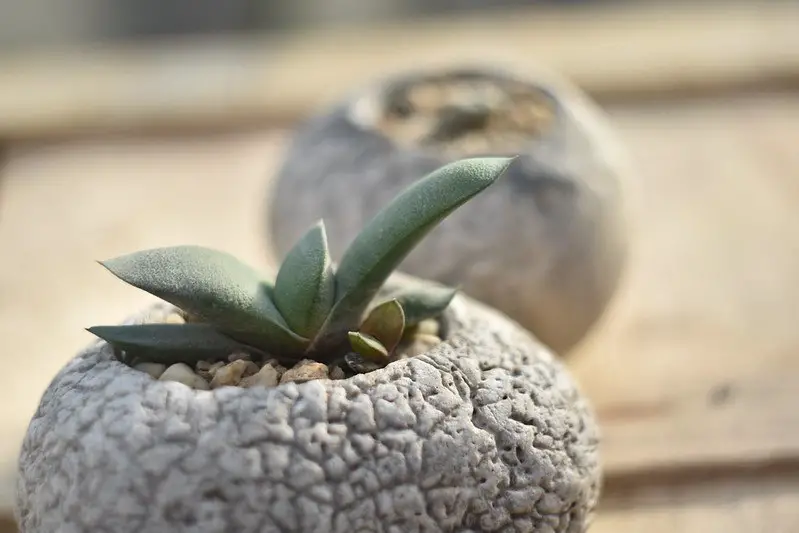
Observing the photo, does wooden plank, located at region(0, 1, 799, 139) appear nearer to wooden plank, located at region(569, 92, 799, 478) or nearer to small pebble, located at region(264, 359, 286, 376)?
wooden plank, located at region(569, 92, 799, 478)

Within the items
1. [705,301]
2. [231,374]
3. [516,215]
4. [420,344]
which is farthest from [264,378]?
[705,301]

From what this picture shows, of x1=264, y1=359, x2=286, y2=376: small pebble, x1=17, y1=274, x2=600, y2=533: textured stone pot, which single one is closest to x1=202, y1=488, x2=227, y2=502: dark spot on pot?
x1=17, y1=274, x2=600, y2=533: textured stone pot


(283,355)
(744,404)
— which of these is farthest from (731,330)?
(283,355)

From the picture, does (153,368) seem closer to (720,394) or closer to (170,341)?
(170,341)

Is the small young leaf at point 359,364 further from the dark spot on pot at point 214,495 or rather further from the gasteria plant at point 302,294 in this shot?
the dark spot on pot at point 214,495

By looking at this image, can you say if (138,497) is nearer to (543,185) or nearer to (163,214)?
(543,185)

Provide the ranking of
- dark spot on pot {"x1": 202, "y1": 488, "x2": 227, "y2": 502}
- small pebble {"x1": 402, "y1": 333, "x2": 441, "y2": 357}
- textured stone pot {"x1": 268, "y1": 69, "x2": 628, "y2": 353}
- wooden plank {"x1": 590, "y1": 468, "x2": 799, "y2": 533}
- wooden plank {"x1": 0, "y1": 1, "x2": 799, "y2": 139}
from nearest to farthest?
dark spot on pot {"x1": 202, "y1": 488, "x2": 227, "y2": 502} < small pebble {"x1": 402, "y1": 333, "x2": 441, "y2": 357} < wooden plank {"x1": 590, "y1": 468, "x2": 799, "y2": 533} < textured stone pot {"x1": 268, "y1": 69, "x2": 628, "y2": 353} < wooden plank {"x1": 0, "y1": 1, "x2": 799, "y2": 139}

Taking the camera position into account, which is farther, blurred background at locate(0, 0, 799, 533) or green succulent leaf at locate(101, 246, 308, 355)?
blurred background at locate(0, 0, 799, 533)
